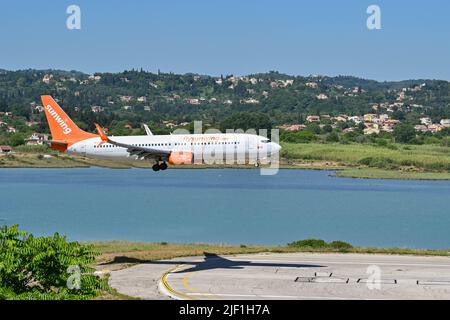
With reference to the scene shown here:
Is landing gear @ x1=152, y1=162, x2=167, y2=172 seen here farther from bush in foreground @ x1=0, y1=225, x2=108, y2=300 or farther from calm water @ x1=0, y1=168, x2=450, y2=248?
calm water @ x1=0, y1=168, x2=450, y2=248

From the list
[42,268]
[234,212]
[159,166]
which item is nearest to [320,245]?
[159,166]

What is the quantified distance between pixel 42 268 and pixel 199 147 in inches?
1444

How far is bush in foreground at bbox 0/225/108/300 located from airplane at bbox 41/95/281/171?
34.0 metres

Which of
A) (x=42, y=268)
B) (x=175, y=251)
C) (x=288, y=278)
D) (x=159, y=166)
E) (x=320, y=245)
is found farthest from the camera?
(x=320, y=245)

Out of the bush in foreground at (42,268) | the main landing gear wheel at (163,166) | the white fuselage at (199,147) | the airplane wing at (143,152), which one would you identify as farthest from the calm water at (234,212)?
the bush in foreground at (42,268)

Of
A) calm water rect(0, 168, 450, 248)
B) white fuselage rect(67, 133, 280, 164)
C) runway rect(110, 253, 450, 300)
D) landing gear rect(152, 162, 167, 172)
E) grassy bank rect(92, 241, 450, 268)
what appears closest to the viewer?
runway rect(110, 253, 450, 300)

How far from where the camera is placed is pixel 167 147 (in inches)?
2773

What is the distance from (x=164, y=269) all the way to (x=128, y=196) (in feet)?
368

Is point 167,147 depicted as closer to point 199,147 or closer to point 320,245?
Answer: point 199,147

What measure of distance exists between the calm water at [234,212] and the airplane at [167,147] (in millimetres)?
30583

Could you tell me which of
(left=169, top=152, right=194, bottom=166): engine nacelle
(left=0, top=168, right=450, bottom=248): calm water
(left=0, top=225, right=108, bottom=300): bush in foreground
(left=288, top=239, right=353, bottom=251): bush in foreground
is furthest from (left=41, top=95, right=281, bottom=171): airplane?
(left=0, top=225, right=108, bottom=300): bush in foreground

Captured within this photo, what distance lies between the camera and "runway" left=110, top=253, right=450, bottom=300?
48.6 m

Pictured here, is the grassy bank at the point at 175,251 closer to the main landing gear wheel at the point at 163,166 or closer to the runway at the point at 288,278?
the runway at the point at 288,278

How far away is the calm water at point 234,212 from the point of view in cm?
11231
